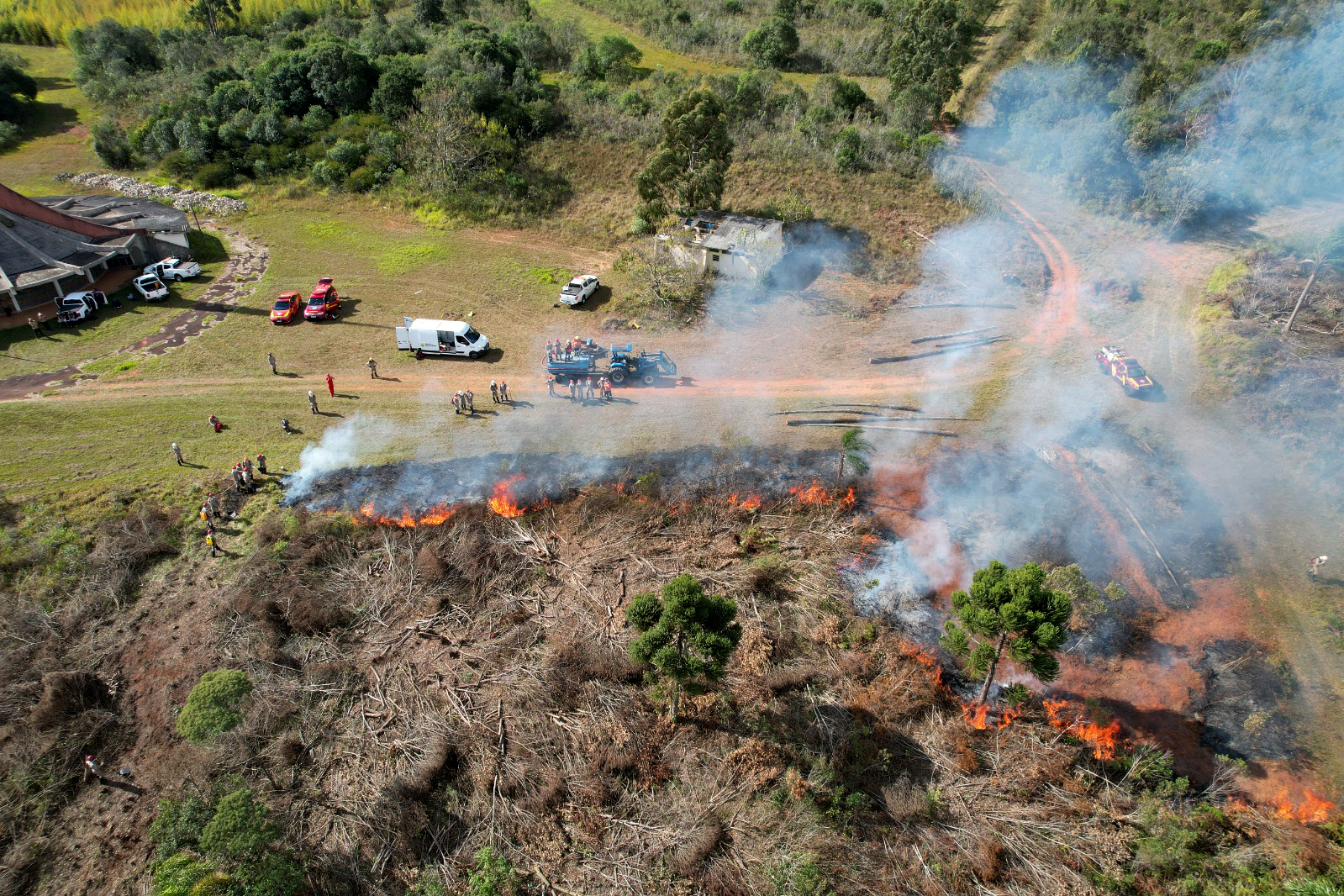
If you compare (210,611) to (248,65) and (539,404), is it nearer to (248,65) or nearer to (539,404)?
(539,404)

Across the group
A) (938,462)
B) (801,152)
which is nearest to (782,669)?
(938,462)

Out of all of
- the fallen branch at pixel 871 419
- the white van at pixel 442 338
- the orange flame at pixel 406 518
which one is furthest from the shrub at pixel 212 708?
the fallen branch at pixel 871 419

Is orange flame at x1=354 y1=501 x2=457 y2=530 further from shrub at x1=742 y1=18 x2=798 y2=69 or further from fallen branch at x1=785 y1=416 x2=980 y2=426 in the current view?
shrub at x1=742 y1=18 x2=798 y2=69

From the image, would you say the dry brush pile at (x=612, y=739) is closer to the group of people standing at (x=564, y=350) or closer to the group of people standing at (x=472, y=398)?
the group of people standing at (x=472, y=398)

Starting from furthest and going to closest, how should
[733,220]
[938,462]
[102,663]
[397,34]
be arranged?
1. [397,34]
2. [733,220]
3. [938,462]
4. [102,663]

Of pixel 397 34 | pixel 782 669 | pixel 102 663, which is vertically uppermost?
pixel 397 34

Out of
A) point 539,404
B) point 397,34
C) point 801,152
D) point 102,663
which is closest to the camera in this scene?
point 102,663
